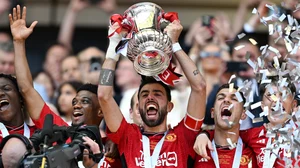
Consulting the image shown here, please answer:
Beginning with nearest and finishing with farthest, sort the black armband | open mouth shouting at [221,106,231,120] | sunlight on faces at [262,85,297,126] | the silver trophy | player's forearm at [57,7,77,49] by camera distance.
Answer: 1. sunlight on faces at [262,85,297,126]
2. the black armband
3. the silver trophy
4. open mouth shouting at [221,106,231,120]
5. player's forearm at [57,7,77,49]

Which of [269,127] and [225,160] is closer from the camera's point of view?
[269,127]

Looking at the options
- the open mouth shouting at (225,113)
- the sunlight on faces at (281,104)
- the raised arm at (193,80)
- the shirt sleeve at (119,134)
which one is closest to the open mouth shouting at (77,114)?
the shirt sleeve at (119,134)

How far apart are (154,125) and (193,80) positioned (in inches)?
19.3

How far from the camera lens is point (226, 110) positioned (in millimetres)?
9469

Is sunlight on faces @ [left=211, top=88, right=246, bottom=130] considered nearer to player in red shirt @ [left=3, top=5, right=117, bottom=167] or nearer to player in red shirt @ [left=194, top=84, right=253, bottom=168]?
player in red shirt @ [left=194, top=84, right=253, bottom=168]

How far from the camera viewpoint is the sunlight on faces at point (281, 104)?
862 cm

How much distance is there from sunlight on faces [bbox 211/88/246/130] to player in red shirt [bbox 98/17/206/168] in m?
0.13

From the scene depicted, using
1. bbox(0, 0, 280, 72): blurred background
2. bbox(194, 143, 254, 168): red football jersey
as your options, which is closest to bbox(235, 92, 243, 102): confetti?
bbox(194, 143, 254, 168): red football jersey

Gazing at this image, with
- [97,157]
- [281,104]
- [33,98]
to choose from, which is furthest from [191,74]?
[33,98]

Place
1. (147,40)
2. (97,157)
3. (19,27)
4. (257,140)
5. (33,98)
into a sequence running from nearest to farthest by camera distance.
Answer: (97,157) < (147,40) < (257,140) < (33,98) < (19,27)

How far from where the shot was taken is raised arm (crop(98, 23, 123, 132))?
30.7 feet

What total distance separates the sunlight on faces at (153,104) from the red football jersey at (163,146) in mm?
Answer: 125

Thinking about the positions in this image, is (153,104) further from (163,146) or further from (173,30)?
(173,30)

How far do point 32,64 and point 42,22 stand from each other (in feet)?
2.60
